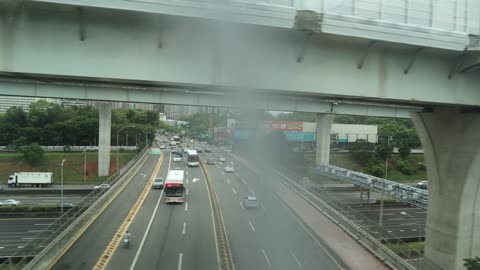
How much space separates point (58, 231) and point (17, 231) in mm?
6060

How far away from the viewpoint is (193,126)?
114m

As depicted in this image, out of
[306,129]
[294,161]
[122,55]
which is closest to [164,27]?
[122,55]

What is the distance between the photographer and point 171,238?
1894 cm

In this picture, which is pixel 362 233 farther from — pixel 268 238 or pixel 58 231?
pixel 58 231

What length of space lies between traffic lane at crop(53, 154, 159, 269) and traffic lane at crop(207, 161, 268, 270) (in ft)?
20.3

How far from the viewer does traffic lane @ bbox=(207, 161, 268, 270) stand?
603 inches

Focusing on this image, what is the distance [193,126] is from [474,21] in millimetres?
105884

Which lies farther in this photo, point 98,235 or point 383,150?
point 383,150

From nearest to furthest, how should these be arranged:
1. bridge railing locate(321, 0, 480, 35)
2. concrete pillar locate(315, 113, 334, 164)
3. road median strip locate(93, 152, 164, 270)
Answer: bridge railing locate(321, 0, 480, 35) → road median strip locate(93, 152, 164, 270) → concrete pillar locate(315, 113, 334, 164)

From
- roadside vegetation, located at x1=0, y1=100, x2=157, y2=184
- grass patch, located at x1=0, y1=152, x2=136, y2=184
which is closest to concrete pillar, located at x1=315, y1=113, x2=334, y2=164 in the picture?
grass patch, located at x1=0, y1=152, x2=136, y2=184

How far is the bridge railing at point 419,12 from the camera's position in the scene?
8.89 m

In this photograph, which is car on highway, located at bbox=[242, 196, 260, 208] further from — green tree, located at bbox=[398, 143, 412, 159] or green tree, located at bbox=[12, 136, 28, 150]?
green tree, located at bbox=[12, 136, 28, 150]

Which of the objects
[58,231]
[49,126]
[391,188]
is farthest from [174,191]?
[49,126]

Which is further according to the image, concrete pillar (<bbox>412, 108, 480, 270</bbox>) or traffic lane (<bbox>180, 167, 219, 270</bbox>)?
traffic lane (<bbox>180, 167, 219, 270</bbox>)
